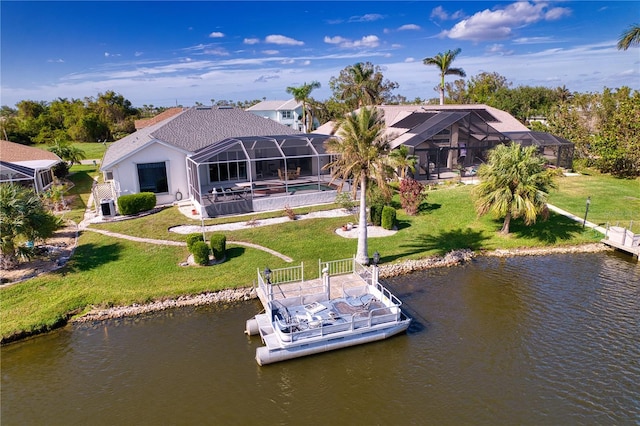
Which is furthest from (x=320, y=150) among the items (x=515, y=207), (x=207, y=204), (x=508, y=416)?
(x=508, y=416)

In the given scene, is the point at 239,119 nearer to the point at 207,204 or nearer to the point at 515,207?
the point at 207,204

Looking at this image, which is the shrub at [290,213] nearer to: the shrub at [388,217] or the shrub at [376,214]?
the shrub at [376,214]

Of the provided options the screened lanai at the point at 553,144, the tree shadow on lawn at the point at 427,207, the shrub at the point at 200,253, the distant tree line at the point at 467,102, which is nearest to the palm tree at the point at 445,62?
the distant tree line at the point at 467,102

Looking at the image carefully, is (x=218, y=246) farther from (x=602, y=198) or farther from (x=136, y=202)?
(x=602, y=198)

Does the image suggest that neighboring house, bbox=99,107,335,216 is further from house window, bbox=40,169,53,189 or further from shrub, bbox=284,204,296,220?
house window, bbox=40,169,53,189

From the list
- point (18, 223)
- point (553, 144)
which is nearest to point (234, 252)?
point (18, 223)
